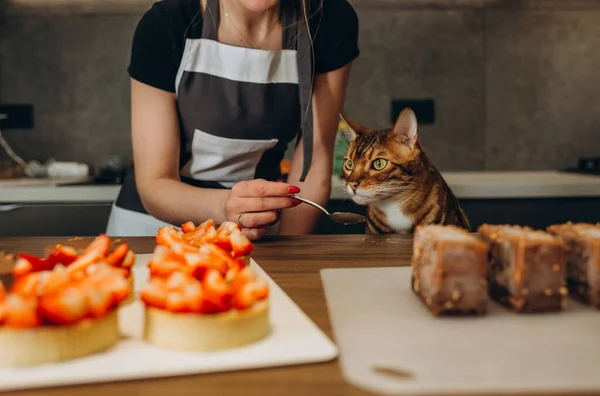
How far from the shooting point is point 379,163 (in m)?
1.18

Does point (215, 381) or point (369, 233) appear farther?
point (369, 233)

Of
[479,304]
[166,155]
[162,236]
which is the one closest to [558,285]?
[479,304]

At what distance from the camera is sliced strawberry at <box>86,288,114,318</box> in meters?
0.52

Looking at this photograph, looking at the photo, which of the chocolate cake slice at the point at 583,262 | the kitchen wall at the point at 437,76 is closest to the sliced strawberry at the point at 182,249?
the chocolate cake slice at the point at 583,262

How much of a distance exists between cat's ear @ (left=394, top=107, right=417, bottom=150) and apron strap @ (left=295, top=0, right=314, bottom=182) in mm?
272

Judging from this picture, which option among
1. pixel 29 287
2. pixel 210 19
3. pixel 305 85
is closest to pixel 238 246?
pixel 29 287

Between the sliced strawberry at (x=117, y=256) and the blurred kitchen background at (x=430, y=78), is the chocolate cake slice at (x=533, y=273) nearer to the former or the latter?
the sliced strawberry at (x=117, y=256)

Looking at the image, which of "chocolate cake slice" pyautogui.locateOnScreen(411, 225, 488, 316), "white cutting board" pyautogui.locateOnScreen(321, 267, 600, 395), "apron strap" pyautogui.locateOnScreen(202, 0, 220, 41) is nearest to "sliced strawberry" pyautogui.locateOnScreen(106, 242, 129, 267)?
"white cutting board" pyautogui.locateOnScreen(321, 267, 600, 395)

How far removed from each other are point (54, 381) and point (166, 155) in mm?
900

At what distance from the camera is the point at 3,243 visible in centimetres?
114

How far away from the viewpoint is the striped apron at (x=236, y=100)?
1.41m

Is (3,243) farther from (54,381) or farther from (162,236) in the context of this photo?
(54,381)

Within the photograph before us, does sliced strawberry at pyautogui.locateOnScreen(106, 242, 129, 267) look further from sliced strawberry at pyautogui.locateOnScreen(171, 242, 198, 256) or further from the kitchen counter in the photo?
the kitchen counter

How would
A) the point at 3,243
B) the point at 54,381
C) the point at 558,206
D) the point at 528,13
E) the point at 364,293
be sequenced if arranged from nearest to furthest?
1. the point at 54,381
2. the point at 364,293
3. the point at 3,243
4. the point at 558,206
5. the point at 528,13
